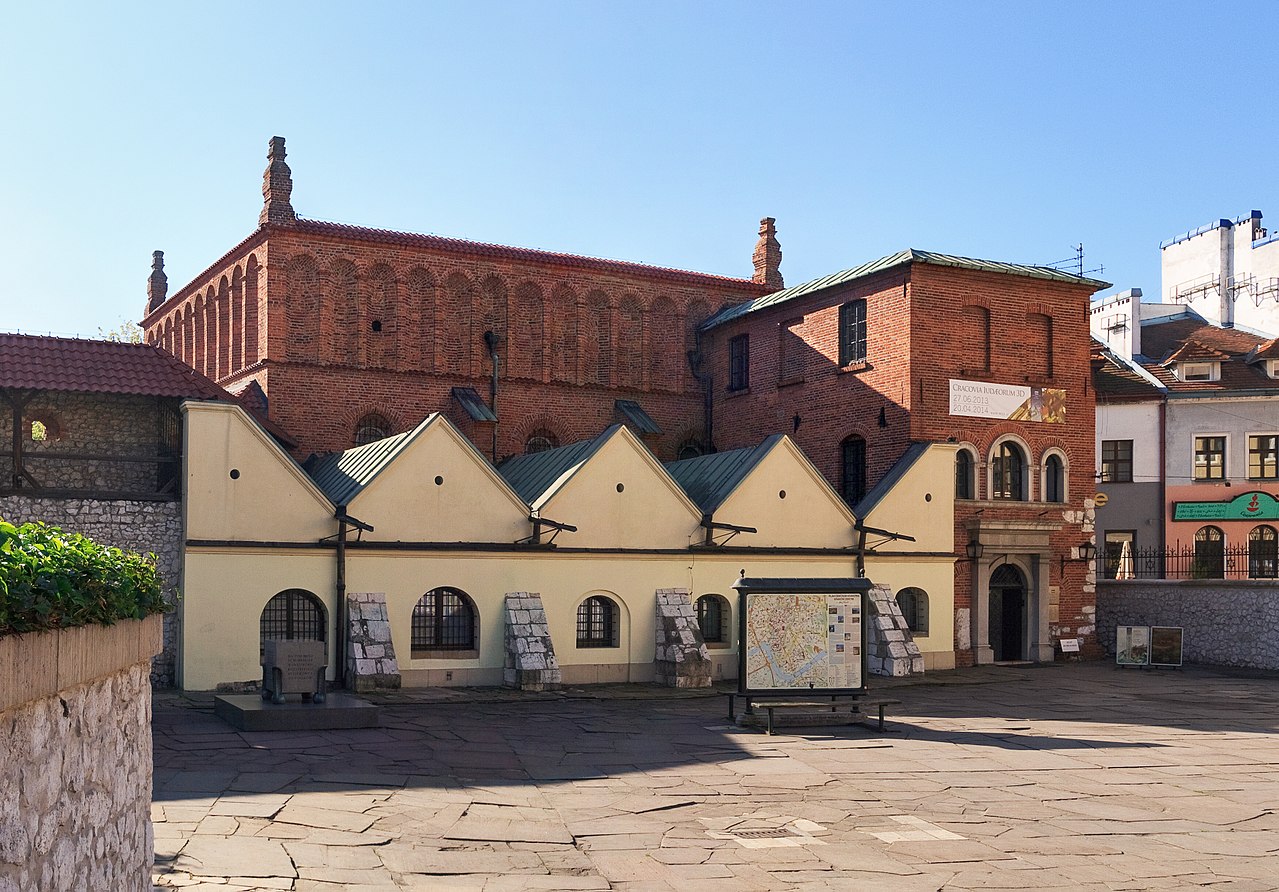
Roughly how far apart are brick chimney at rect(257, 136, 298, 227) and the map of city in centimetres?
1903

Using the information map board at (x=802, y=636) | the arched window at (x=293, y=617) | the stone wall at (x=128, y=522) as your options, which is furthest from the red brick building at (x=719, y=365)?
the information map board at (x=802, y=636)

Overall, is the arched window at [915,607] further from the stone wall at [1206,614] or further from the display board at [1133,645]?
the stone wall at [1206,614]

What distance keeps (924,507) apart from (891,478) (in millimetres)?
1088

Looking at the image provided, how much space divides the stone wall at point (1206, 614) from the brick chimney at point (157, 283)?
32.7 m

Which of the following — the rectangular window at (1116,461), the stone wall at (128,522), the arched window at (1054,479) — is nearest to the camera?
the stone wall at (128,522)

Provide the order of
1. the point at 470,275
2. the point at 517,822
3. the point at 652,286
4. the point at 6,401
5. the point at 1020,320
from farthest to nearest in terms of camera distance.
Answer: the point at 652,286 < the point at 470,275 < the point at 1020,320 < the point at 6,401 < the point at 517,822

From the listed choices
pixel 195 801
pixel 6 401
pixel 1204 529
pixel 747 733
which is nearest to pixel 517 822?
pixel 195 801

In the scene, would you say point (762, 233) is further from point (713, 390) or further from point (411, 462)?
point (411, 462)

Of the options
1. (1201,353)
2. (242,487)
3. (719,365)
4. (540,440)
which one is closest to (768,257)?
(719,365)

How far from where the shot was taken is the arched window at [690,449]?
126 ft

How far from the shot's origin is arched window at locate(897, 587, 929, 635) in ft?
101

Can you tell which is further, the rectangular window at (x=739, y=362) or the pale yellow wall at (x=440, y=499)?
the rectangular window at (x=739, y=362)

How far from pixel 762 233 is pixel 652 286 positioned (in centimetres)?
479

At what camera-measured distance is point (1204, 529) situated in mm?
41500
